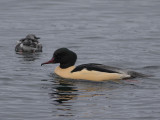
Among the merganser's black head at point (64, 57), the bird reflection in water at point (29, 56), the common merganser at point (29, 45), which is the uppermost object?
the merganser's black head at point (64, 57)

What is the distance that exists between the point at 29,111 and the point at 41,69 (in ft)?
19.8

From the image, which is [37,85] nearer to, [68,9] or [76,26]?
[76,26]

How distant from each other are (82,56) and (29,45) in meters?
2.82

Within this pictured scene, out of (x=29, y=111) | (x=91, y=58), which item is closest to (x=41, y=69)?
(x=91, y=58)

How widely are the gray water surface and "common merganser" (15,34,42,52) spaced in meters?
0.35

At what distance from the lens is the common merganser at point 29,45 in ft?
84.0

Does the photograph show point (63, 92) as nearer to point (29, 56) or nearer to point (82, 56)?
point (82, 56)

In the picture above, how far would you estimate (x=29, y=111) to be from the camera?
51.2 feet

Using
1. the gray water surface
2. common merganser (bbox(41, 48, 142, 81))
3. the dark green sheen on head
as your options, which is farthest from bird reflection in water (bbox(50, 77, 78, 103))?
the dark green sheen on head

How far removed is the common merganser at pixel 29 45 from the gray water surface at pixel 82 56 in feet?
1.14

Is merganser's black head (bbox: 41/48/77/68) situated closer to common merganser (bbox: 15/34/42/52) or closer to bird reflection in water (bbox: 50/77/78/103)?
bird reflection in water (bbox: 50/77/78/103)

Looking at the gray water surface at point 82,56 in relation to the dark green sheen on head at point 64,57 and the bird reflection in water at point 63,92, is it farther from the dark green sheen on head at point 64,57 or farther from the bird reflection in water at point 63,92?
the dark green sheen on head at point 64,57

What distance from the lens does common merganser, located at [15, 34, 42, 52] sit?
25.6 meters

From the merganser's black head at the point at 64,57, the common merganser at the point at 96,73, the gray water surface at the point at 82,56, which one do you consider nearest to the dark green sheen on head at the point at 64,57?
the merganser's black head at the point at 64,57
